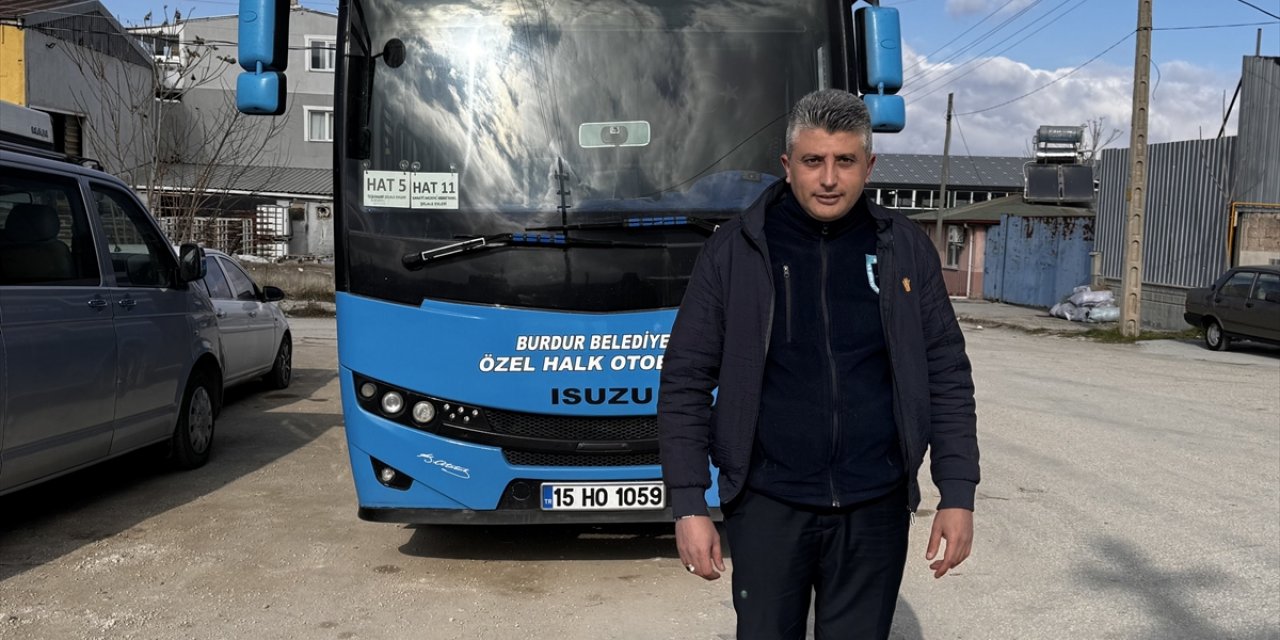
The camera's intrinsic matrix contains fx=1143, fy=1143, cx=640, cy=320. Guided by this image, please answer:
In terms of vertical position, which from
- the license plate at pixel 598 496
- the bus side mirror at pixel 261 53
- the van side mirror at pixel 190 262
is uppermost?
the bus side mirror at pixel 261 53

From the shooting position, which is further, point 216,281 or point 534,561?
point 216,281

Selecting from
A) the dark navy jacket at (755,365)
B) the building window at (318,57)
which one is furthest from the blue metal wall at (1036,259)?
the dark navy jacket at (755,365)

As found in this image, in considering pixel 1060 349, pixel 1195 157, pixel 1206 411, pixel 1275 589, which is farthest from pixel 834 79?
pixel 1195 157

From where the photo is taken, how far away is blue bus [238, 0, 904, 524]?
214 inches

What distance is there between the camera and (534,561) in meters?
6.01

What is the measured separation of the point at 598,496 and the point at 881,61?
8.58 ft

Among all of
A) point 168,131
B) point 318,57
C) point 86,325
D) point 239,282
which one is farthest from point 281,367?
point 318,57

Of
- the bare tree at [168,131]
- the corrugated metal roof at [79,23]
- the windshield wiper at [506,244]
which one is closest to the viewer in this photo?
the windshield wiper at [506,244]

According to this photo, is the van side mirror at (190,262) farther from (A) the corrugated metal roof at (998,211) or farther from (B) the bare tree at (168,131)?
(A) the corrugated metal roof at (998,211)

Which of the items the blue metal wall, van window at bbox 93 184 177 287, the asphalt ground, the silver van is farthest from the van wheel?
the blue metal wall

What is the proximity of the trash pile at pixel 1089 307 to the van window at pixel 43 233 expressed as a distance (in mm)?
23930

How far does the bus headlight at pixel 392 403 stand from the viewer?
547 centimetres

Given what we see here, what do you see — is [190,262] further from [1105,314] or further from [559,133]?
[1105,314]

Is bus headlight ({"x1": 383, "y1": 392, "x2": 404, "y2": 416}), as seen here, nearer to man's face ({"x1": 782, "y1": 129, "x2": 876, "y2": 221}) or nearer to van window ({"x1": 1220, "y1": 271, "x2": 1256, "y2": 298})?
man's face ({"x1": 782, "y1": 129, "x2": 876, "y2": 221})
